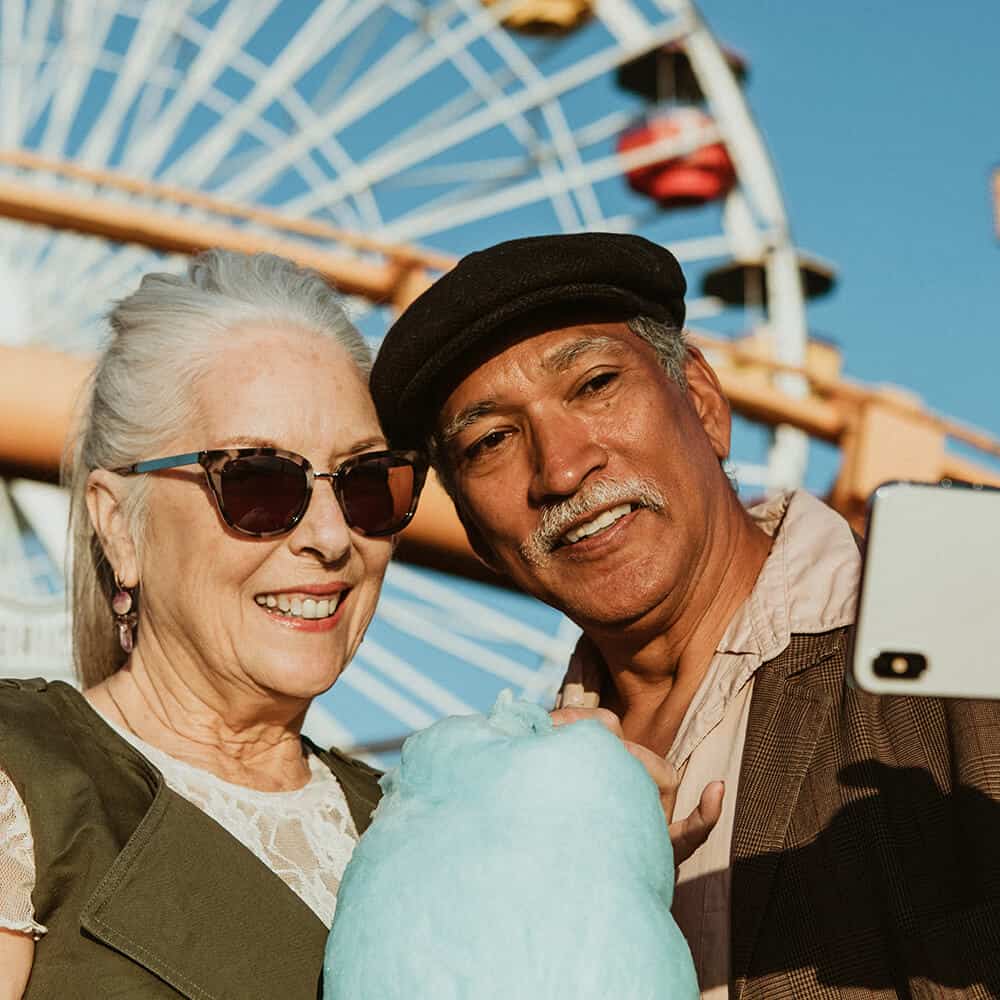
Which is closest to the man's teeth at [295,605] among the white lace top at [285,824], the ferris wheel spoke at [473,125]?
the white lace top at [285,824]

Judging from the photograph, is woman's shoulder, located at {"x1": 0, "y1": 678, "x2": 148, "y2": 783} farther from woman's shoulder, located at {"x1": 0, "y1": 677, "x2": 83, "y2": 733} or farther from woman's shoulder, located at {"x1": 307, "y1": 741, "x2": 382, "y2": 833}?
woman's shoulder, located at {"x1": 307, "y1": 741, "x2": 382, "y2": 833}

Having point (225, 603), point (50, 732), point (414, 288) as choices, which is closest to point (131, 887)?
point (50, 732)

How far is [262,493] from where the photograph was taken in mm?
1936

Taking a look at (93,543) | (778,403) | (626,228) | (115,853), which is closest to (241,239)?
(778,403)

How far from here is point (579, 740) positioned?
145cm

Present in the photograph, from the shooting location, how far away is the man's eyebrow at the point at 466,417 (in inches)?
84.9

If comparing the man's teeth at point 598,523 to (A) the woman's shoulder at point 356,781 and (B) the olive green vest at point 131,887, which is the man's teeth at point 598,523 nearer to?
(A) the woman's shoulder at point 356,781

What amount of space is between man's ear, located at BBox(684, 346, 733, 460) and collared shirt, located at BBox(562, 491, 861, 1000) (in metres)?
0.28

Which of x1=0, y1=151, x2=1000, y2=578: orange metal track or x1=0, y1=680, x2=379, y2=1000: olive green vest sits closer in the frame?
x1=0, y1=680, x2=379, y2=1000: olive green vest

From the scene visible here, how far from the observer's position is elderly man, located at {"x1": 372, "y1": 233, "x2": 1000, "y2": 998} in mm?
1577

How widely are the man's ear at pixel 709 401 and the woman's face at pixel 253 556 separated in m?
0.62

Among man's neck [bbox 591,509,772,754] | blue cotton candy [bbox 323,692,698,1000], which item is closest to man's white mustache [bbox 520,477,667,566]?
man's neck [bbox 591,509,772,754]

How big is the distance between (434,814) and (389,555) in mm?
741

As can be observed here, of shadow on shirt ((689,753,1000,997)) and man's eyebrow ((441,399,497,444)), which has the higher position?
man's eyebrow ((441,399,497,444))
